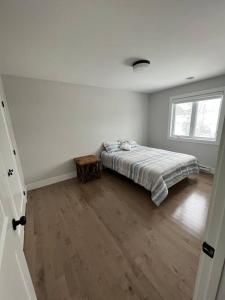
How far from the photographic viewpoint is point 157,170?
95.5 inches

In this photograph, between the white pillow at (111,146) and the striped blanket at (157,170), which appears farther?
the white pillow at (111,146)

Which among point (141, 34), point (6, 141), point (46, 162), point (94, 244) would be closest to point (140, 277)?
point (94, 244)

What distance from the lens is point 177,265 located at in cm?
138

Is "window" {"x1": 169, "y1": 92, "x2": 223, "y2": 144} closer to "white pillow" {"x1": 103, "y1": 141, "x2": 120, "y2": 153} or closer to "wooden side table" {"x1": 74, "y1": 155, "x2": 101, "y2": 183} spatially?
"white pillow" {"x1": 103, "y1": 141, "x2": 120, "y2": 153}

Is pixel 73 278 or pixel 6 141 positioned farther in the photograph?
pixel 6 141

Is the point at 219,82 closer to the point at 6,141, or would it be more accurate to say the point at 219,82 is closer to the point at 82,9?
the point at 82,9

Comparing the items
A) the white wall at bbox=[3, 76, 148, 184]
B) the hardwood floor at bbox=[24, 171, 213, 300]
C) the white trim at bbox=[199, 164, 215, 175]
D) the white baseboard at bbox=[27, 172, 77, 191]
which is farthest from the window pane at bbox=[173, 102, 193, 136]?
the white baseboard at bbox=[27, 172, 77, 191]

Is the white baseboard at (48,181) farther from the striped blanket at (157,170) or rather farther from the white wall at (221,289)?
the white wall at (221,289)

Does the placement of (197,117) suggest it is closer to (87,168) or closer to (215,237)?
(87,168)

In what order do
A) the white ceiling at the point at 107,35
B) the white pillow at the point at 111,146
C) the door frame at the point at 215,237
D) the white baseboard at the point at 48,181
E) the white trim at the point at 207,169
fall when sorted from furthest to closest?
the white pillow at the point at 111,146 → the white trim at the point at 207,169 → the white baseboard at the point at 48,181 → the white ceiling at the point at 107,35 → the door frame at the point at 215,237

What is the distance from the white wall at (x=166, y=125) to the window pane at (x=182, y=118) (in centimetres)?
28

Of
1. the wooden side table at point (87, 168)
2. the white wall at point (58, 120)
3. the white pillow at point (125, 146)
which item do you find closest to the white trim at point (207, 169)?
the white pillow at point (125, 146)

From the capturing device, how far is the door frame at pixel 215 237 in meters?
0.53

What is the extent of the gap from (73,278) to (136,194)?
166 centimetres
